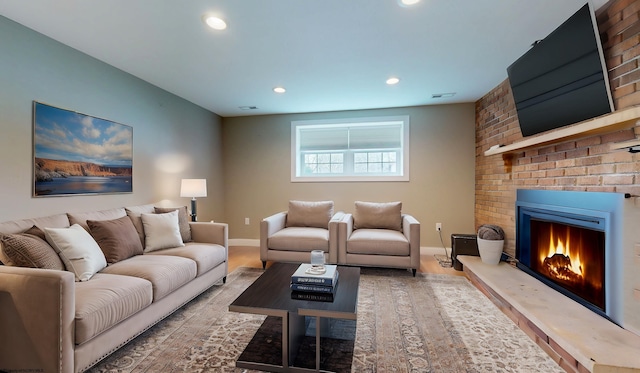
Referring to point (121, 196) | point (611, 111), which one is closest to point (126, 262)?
point (121, 196)

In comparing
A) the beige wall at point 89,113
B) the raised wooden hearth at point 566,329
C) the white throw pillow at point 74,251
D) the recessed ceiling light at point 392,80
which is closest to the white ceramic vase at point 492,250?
the raised wooden hearth at point 566,329

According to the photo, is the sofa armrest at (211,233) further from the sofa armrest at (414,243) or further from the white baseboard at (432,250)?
the white baseboard at (432,250)

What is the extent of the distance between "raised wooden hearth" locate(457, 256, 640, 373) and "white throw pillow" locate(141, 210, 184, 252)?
120 inches

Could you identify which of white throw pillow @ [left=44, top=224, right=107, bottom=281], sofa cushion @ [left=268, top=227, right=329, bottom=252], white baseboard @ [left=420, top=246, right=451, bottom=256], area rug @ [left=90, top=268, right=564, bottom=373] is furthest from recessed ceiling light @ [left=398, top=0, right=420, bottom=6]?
white baseboard @ [left=420, top=246, right=451, bottom=256]

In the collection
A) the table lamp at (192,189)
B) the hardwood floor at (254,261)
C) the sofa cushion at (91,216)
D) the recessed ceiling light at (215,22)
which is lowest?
the hardwood floor at (254,261)

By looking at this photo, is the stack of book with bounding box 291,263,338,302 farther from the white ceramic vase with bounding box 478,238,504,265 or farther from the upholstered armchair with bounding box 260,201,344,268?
the white ceramic vase with bounding box 478,238,504,265

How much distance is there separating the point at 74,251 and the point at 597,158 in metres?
3.71

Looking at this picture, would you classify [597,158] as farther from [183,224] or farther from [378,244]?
[183,224]

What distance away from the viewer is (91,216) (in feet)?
7.88

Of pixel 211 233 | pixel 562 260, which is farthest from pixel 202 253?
pixel 562 260

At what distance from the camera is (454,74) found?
3.04 metres

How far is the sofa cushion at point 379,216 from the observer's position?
3.72 m

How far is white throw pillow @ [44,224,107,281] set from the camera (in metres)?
1.85

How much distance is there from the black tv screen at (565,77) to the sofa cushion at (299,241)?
244 cm
